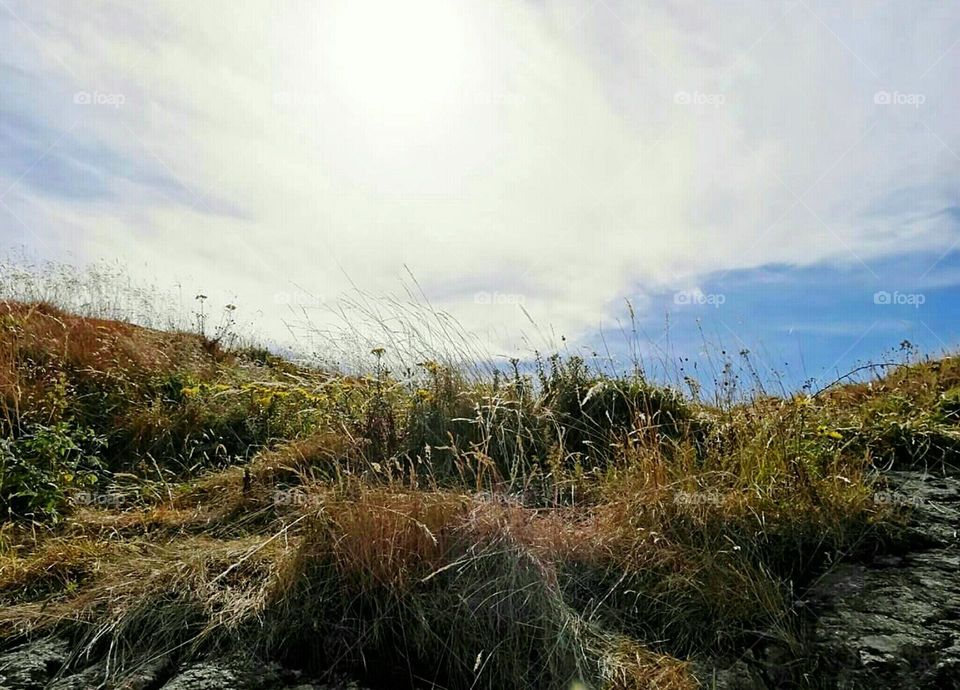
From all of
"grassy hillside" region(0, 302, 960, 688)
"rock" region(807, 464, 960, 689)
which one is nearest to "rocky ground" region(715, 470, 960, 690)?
"rock" region(807, 464, 960, 689)

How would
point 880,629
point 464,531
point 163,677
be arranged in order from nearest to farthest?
point 163,677 → point 880,629 → point 464,531

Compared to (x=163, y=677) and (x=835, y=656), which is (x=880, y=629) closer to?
(x=835, y=656)

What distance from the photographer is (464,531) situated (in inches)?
124

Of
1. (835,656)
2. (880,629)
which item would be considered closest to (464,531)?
(835,656)

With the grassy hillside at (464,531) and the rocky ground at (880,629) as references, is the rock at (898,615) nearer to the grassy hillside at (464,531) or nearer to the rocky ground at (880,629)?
the rocky ground at (880,629)

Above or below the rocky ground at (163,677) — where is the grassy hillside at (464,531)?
above

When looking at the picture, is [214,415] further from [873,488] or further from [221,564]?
[873,488]

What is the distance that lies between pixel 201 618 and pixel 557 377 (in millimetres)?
3307

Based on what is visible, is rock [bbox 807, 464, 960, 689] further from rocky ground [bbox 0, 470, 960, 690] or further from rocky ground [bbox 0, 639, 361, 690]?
rocky ground [bbox 0, 639, 361, 690]

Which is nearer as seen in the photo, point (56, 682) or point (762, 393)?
point (56, 682)

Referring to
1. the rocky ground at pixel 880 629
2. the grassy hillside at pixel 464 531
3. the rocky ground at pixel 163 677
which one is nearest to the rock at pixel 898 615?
the rocky ground at pixel 880 629

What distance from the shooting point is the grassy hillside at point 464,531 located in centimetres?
278

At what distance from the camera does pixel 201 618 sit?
9.39 ft

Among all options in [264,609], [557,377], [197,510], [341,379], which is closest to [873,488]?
[557,377]
